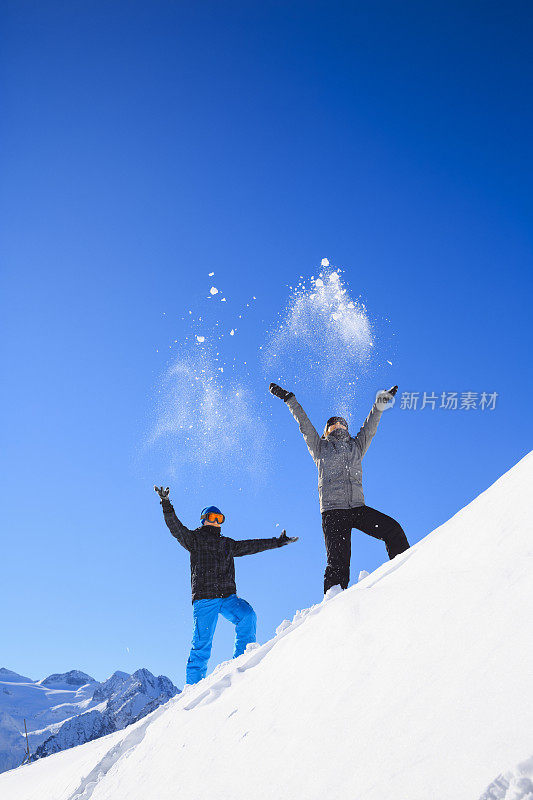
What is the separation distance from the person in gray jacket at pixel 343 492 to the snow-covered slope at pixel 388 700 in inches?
56.8

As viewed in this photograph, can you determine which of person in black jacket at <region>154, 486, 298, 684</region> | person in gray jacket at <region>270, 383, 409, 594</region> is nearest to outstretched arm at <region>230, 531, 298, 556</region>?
person in black jacket at <region>154, 486, 298, 684</region>

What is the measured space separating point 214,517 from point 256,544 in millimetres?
630

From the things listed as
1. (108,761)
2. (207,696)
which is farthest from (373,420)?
(108,761)

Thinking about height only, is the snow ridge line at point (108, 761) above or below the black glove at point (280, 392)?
below

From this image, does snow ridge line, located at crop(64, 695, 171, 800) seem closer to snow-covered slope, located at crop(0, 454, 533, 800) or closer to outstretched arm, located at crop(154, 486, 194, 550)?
snow-covered slope, located at crop(0, 454, 533, 800)

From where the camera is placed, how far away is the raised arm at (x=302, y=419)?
222 inches

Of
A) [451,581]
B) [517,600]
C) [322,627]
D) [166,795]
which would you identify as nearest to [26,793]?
[166,795]

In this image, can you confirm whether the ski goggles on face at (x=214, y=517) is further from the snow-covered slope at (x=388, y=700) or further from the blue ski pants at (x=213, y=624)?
the snow-covered slope at (x=388, y=700)

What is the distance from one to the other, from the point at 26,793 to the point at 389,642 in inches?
134

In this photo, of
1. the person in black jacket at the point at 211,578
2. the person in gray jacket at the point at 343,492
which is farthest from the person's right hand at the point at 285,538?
the person in gray jacket at the point at 343,492

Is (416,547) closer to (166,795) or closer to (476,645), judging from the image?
(476,645)

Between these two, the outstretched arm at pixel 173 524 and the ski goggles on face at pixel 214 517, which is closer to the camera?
the outstretched arm at pixel 173 524

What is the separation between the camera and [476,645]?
1844 millimetres

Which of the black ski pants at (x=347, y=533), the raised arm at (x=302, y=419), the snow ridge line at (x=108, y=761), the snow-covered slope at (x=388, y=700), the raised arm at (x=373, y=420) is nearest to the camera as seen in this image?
the snow-covered slope at (x=388, y=700)
